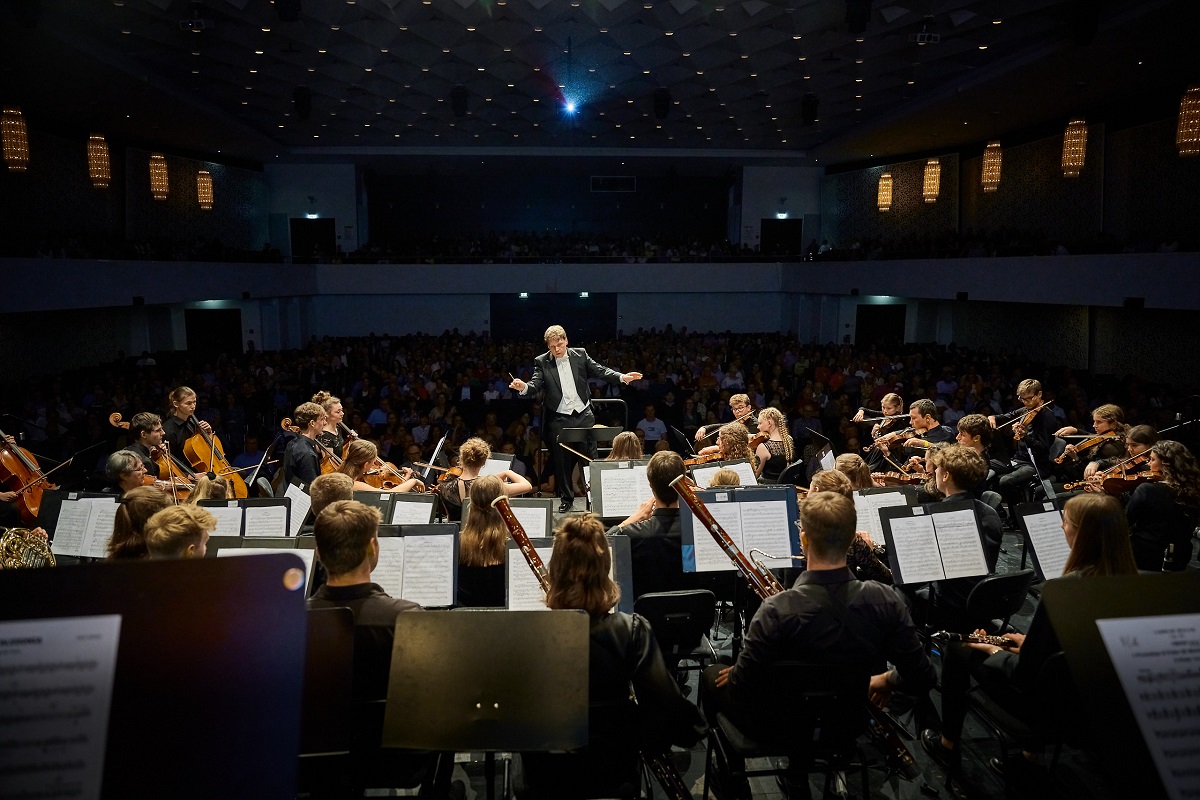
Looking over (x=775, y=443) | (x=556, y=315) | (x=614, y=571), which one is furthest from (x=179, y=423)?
(x=556, y=315)

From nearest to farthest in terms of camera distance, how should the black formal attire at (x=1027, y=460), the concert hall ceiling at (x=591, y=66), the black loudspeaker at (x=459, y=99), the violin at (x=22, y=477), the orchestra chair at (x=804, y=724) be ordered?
1. the orchestra chair at (x=804, y=724)
2. the violin at (x=22, y=477)
3. the black formal attire at (x=1027, y=460)
4. the concert hall ceiling at (x=591, y=66)
5. the black loudspeaker at (x=459, y=99)

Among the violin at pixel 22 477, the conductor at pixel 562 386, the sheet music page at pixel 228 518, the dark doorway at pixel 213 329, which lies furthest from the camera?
the dark doorway at pixel 213 329

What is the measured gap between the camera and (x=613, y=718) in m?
2.61

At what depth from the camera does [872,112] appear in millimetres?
15773

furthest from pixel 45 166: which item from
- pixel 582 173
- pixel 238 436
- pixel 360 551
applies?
pixel 360 551

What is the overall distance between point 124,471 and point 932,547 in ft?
16.8

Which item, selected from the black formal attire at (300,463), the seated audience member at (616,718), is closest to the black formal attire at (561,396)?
the black formal attire at (300,463)

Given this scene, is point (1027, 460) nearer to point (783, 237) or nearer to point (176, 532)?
point (176, 532)

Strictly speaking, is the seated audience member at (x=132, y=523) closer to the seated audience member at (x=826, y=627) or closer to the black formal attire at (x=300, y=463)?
the black formal attire at (x=300, y=463)

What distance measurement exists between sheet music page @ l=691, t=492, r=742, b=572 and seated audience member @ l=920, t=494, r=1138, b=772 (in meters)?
1.13

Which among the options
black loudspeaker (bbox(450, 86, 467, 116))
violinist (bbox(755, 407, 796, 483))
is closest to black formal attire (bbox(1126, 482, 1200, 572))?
violinist (bbox(755, 407, 796, 483))

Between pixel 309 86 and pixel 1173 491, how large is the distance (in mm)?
14295

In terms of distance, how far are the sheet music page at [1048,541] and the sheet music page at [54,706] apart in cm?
392

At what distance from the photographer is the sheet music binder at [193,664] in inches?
49.3
